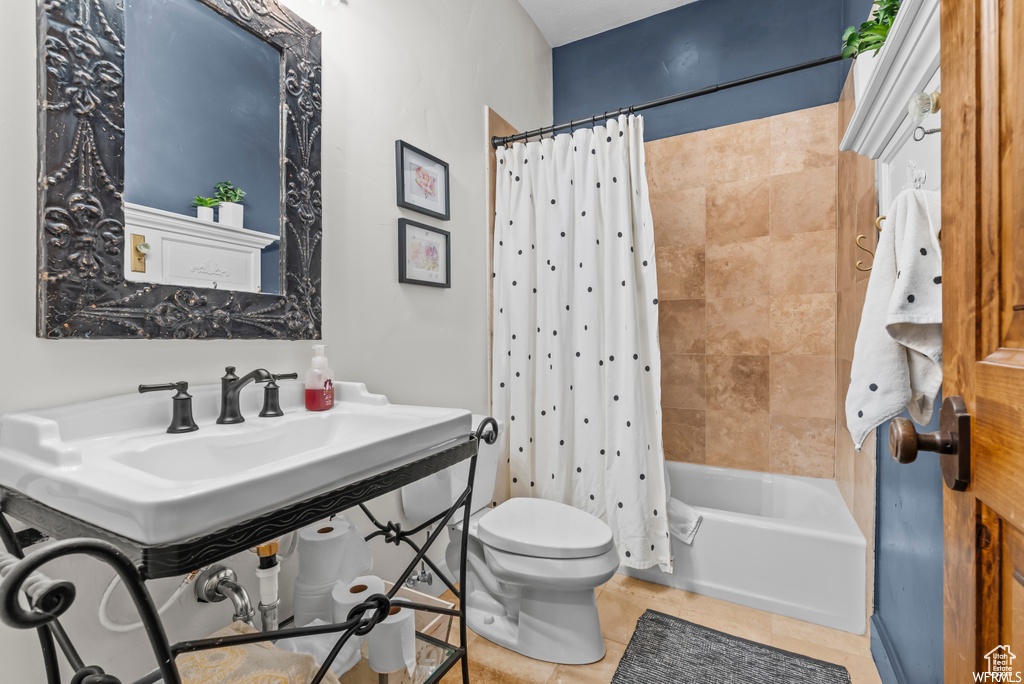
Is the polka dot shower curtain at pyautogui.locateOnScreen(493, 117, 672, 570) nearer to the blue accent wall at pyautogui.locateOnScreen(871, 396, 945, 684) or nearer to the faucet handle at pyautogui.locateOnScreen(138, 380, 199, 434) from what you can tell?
the blue accent wall at pyautogui.locateOnScreen(871, 396, 945, 684)

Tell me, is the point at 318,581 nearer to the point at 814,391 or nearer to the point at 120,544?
the point at 120,544

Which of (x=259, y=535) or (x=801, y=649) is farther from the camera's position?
(x=801, y=649)

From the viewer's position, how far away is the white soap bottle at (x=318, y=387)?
→ 1193 mm

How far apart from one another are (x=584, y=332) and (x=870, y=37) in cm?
121

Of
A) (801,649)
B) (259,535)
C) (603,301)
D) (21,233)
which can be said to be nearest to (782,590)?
(801,649)

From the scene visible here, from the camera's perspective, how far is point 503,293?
2.14m

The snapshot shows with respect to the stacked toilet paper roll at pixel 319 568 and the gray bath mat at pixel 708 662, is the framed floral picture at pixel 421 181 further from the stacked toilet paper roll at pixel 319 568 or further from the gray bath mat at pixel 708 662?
the gray bath mat at pixel 708 662

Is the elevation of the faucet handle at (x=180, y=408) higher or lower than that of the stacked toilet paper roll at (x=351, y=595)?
higher

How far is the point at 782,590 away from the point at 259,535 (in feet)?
6.07

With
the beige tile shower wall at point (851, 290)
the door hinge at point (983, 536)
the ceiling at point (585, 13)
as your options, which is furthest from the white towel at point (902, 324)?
the ceiling at point (585, 13)

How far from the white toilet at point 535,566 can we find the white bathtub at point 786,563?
0.55 metres

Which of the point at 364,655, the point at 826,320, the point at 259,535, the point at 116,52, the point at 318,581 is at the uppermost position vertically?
the point at 116,52

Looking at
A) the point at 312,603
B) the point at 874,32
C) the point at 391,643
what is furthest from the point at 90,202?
the point at 874,32

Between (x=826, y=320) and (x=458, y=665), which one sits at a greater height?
(x=826, y=320)
